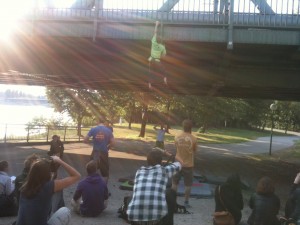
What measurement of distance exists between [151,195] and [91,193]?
9.76 ft

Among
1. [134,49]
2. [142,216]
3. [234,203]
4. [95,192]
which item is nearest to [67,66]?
[134,49]

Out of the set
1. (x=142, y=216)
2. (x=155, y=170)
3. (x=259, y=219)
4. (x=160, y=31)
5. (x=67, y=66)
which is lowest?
(x=259, y=219)

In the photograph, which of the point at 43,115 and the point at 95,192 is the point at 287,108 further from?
the point at 95,192

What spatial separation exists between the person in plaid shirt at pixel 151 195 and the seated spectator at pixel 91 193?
105 inches

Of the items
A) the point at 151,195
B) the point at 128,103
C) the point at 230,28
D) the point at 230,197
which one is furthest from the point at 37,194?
the point at 128,103

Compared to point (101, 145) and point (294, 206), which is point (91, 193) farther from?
point (294, 206)

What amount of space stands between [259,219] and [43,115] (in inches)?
1473

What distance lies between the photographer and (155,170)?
494 centimetres

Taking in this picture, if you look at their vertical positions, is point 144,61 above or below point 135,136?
above

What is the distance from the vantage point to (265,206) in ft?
20.0

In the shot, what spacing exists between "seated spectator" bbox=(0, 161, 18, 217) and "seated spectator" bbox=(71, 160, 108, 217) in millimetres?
1116

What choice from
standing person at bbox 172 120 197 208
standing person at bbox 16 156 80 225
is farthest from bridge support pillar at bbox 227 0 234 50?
standing person at bbox 16 156 80 225

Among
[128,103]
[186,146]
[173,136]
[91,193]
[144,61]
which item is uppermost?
[144,61]

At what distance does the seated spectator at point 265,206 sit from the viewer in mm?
6094
